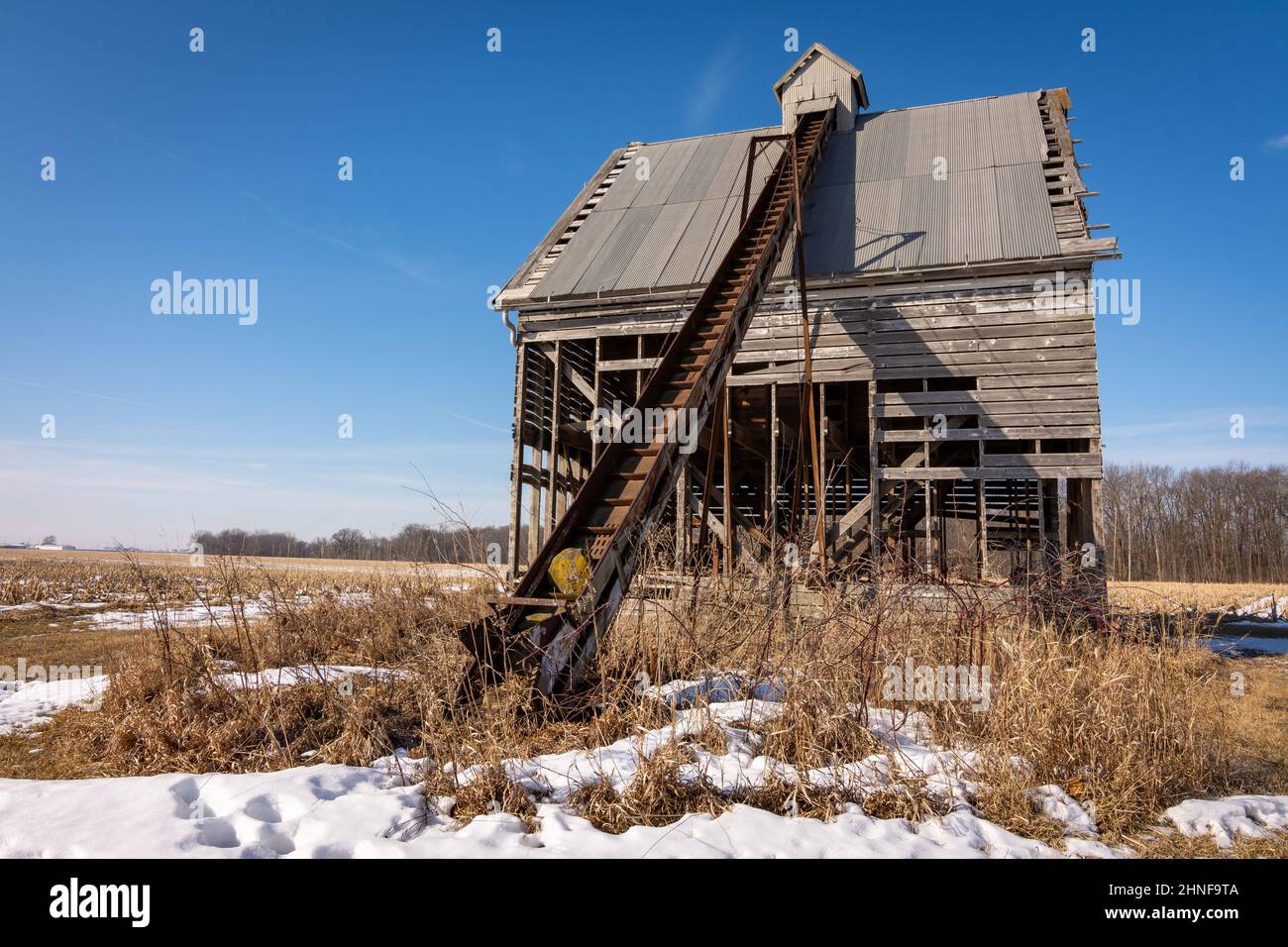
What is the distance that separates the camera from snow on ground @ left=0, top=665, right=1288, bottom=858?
11.9 feet

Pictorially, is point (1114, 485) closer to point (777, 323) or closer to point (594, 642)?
point (777, 323)

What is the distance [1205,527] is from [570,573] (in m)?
69.9

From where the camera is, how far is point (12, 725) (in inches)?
255

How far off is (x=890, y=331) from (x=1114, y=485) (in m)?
64.4

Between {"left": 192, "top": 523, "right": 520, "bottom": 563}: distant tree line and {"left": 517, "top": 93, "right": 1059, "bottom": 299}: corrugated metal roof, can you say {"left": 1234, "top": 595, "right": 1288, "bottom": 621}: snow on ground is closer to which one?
{"left": 517, "top": 93, "right": 1059, "bottom": 299}: corrugated metal roof

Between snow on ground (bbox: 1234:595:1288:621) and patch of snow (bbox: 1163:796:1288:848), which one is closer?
patch of snow (bbox: 1163:796:1288:848)

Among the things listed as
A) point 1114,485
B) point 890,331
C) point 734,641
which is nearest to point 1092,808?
point 734,641

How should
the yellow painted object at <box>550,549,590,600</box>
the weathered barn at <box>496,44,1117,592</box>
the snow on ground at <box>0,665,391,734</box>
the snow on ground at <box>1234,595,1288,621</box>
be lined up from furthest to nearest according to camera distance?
the snow on ground at <box>1234,595,1288,621</box> < the weathered barn at <box>496,44,1117,592</box> < the snow on ground at <box>0,665,391,734</box> < the yellow painted object at <box>550,549,590,600</box>

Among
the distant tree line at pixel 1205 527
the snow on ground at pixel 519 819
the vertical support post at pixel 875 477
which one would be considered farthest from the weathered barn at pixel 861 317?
the distant tree line at pixel 1205 527

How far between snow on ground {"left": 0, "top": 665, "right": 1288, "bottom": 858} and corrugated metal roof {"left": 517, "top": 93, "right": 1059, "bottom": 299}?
32.6 feet

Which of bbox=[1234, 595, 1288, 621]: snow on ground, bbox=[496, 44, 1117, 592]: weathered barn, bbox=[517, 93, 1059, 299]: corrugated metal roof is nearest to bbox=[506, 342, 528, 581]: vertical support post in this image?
bbox=[496, 44, 1117, 592]: weathered barn

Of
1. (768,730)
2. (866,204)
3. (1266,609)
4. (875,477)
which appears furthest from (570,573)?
(1266,609)

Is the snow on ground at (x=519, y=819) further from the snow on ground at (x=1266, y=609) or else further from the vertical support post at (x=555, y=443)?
the snow on ground at (x=1266, y=609)

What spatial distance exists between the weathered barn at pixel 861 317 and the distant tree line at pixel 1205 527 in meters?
47.6
